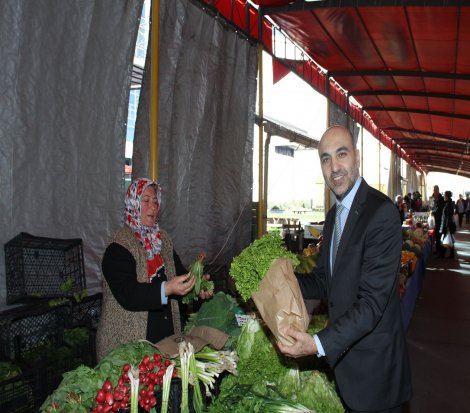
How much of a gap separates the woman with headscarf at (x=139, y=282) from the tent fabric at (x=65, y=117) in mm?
1082

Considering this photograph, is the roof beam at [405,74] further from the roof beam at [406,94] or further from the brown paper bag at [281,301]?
the brown paper bag at [281,301]

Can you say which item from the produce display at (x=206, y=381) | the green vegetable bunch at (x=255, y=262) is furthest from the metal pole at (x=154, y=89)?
the green vegetable bunch at (x=255, y=262)

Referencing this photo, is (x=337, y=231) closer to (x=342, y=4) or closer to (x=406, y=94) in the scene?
(x=342, y=4)

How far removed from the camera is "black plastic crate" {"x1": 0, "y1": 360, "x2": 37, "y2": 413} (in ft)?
7.09

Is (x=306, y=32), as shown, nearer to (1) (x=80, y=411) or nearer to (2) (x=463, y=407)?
(2) (x=463, y=407)

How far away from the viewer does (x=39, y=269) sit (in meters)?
3.25

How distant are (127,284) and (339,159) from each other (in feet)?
4.54

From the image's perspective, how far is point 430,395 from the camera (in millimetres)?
4258

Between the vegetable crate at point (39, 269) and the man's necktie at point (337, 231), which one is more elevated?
the man's necktie at point (337, 231)

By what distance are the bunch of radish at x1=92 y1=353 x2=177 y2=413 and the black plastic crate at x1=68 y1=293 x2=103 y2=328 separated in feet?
3.97

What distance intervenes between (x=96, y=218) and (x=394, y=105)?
14.7 metres

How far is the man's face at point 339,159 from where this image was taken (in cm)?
202

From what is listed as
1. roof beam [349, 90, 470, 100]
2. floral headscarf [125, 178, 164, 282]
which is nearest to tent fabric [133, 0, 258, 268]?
floral headscarf [125, 178, 164, 282]

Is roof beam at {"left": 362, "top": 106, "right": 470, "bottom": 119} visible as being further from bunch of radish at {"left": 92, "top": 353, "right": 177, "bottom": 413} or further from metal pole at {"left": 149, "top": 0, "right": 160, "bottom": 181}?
bunch of radish at {"left": 92, "top": 353, "right": 177, "bottom": 413}
